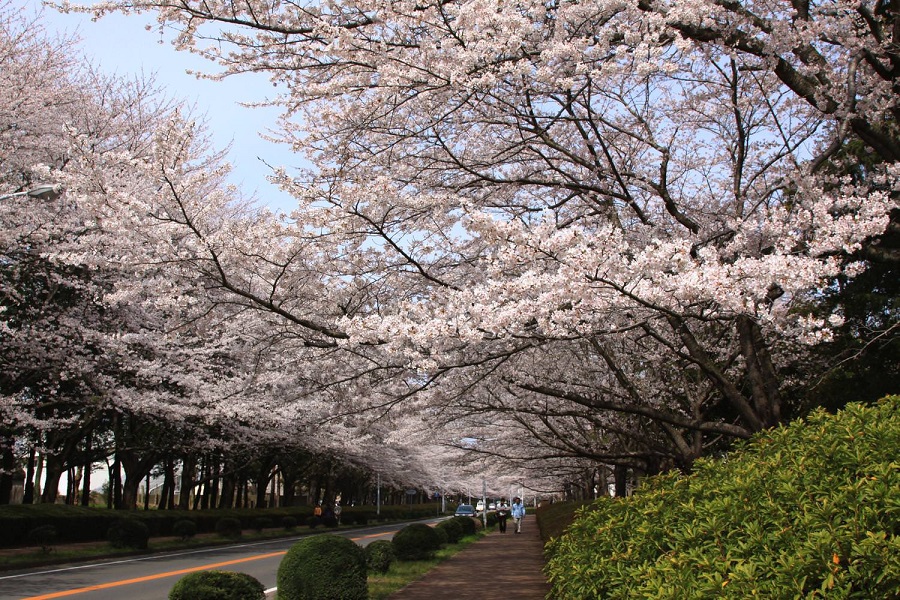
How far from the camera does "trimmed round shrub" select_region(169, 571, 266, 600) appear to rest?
299 inches

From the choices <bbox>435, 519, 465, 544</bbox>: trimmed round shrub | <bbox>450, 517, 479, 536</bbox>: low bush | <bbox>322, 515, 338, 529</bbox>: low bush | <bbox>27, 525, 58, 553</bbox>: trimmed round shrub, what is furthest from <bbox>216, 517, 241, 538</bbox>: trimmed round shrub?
<bbox>27, 525, 58, 553</bbox>: trimmed round shrub

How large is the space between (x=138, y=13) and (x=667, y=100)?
6.91 m

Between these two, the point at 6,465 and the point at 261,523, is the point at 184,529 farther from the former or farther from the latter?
the point at 261,523

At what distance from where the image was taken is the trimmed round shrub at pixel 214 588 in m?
7.59

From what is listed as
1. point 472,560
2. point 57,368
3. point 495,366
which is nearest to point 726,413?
point 472,560

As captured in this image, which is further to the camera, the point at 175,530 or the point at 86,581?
the point at 175,530

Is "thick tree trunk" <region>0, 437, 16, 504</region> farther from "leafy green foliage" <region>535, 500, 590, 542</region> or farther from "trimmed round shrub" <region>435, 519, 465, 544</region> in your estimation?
"leafy green foliage" <region>535, 500, 590, 542</region>

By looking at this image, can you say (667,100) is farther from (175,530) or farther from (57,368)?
(175,530)

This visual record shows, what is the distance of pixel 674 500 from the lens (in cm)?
417

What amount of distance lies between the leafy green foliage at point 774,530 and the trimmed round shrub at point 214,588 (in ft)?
15.1

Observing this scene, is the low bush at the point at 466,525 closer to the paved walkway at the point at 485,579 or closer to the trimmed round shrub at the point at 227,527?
the paved walkway at the point at 485,579

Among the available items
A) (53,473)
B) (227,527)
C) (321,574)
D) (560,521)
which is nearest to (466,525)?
(227,527)

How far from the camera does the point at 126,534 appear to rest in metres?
19.9

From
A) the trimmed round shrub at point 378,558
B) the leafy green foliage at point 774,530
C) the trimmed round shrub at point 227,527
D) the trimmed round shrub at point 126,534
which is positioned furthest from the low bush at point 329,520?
the leafy green foliage at point 774,530
